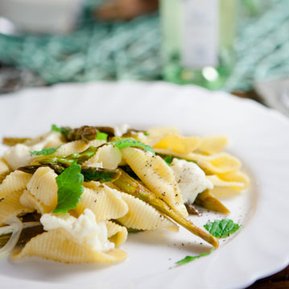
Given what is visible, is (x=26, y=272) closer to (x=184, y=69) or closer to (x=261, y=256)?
(x=261, y=256)

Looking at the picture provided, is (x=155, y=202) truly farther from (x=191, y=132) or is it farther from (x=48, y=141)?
(x=191, y=132)

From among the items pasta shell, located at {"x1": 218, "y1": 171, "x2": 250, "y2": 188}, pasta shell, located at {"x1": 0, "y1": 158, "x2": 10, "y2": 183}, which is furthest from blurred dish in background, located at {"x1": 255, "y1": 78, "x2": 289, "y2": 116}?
pasta shell, located at {"x1": 0, "y1": 158, "x2": 10, "y2": 183}

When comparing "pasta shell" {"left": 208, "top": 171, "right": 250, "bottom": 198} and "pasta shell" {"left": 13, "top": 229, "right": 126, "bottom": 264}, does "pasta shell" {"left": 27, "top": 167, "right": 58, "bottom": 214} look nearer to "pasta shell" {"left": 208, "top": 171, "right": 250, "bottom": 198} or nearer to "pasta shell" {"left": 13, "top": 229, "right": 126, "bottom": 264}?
"pasta shell" {"left": 13, "top": 229, "right": 126, "bottom": 264}

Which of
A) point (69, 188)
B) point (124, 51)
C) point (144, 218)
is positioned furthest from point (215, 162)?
point (124, 51)

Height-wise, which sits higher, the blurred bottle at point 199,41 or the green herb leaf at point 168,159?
the blurred bottle at point 199,41

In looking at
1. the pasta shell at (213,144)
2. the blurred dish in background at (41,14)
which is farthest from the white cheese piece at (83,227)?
the blurred dish in background at (41,14)

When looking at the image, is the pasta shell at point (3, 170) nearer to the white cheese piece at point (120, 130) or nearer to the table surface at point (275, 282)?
the white cheese piece at point (120, 130)
